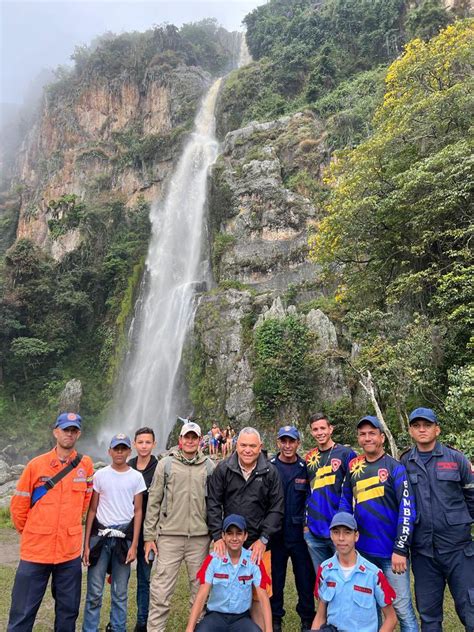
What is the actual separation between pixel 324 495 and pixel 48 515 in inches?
85.9

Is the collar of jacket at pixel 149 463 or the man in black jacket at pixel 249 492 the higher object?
the collar of jacket at pixel 149 463

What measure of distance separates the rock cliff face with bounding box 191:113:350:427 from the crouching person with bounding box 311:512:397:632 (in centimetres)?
1328

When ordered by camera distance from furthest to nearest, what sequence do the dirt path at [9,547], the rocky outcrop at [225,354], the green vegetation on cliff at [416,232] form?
the rocky outcrop at [225,354] → the green vegetation on cliff at [416,232] → the dirt path at [9,547]

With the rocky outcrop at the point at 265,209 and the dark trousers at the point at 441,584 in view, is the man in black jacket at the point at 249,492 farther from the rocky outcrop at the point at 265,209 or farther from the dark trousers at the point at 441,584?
the rocky outcrop at the point at 265,209

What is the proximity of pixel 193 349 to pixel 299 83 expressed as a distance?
25.9m

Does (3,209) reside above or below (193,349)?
above

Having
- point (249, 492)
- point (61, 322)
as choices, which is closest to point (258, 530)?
point (249, 492)

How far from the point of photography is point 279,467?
12.5ft

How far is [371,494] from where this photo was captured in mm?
3172

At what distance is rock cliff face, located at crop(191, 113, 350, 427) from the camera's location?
17.3 m

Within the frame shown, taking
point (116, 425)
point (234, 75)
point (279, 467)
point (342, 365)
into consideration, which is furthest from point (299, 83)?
point (279, 467)

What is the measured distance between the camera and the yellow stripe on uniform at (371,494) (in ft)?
10.3

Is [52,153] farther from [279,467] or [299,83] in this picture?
[279,467]

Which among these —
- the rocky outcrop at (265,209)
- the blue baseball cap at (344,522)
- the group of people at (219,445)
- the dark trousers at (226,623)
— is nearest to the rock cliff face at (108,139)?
the rocky outcrop at (265,209)
